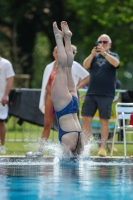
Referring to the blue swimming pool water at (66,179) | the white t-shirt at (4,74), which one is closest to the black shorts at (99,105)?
the white t-shirt at (4,74)

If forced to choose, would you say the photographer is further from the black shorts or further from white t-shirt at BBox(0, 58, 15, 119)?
white t-shirt at BBox(0, 58, 15, 119)

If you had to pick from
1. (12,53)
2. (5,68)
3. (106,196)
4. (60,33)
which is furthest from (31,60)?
(106,196)

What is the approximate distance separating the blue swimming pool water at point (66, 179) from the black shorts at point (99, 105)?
1.78 metres

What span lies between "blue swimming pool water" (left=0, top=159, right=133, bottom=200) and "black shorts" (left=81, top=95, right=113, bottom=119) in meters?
1.78

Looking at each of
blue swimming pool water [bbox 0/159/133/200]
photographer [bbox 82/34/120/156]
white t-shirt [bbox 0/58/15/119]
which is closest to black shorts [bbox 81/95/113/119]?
photographer [bbox 82/34/120/156]

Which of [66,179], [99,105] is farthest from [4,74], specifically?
[66,179]

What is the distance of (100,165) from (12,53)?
34.7 metres

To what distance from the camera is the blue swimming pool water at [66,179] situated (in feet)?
28.6

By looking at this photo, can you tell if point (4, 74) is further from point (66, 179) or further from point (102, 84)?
point (66, 179)

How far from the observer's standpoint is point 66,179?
33.6 ft

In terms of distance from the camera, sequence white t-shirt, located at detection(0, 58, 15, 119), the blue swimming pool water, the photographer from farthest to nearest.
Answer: white t-shirt, located at detection(0, 58, 15, 119), the photographer, the blue swimming pool water

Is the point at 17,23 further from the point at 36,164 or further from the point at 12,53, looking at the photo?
the point at 36,164

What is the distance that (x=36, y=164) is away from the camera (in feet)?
41.2

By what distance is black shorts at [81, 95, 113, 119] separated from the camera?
15.1 m
